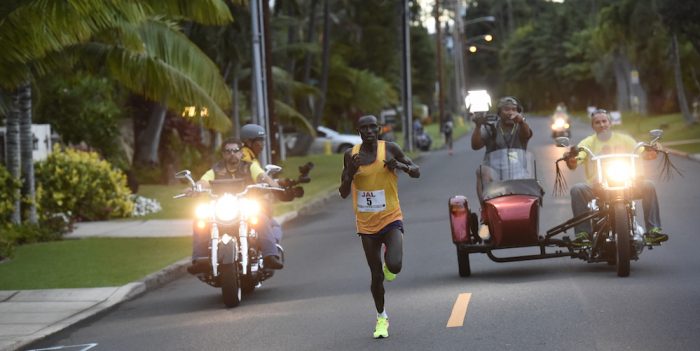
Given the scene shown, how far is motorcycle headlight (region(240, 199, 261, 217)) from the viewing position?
12883 mm

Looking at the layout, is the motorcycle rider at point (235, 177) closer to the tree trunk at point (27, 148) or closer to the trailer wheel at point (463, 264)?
the trailer wheel at point (463, 264)

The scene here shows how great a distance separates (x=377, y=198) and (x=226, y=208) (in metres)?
2.96

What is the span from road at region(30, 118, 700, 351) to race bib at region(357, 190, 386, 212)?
1.03 m

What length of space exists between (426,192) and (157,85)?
11.2 m

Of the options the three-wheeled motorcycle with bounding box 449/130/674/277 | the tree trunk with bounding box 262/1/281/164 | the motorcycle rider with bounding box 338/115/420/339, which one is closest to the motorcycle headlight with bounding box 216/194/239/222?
the three-wheeled motorcycle with bounding box 449/130/674/277

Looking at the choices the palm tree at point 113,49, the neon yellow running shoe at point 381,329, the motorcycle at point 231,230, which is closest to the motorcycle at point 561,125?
the palm tree at point 113,49

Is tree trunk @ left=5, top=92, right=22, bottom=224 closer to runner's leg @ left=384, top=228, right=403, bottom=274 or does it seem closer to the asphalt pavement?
the asphalt pavement

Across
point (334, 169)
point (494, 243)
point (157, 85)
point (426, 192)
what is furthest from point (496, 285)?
point (334, 169)

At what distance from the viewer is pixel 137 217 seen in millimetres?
25656

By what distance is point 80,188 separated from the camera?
2422cm

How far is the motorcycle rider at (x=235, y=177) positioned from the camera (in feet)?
42.8

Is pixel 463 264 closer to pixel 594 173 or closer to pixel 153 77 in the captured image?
pixel 594 173

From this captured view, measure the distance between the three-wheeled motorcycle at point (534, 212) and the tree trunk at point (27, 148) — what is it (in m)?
10.6

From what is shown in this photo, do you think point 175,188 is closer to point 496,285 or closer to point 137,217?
point 137,217
